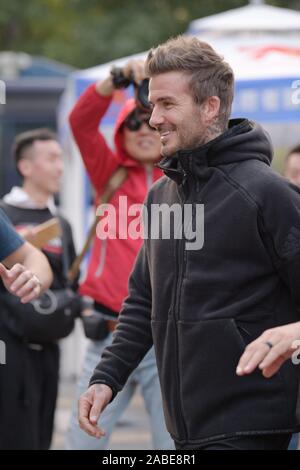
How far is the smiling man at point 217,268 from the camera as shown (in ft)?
10.9

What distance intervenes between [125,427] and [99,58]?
1307cm

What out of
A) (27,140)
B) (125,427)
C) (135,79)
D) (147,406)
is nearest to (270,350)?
(135,79)

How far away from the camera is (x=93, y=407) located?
3594 millimetres

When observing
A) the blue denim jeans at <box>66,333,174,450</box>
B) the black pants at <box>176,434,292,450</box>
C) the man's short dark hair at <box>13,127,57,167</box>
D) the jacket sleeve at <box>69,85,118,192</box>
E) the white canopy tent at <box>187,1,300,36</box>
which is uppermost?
the white canopy tent at <box>187,1,300,36</box>

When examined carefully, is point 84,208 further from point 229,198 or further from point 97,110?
point 229,198

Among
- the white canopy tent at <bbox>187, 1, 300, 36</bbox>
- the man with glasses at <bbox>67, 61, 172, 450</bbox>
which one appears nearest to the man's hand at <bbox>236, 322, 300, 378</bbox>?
the man with glasses at <bbox>67, 61, 172, 450</bbox>

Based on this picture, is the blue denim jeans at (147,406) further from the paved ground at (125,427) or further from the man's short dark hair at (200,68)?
the paved ground at (125,427)

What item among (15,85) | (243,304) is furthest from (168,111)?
(15,85)

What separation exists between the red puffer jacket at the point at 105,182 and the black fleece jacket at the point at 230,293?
178 centimetres

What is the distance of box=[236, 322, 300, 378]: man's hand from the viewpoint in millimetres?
2967

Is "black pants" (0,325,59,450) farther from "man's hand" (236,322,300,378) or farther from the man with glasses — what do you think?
"man's hand" (236,322,300,378)

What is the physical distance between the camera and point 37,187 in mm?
6898

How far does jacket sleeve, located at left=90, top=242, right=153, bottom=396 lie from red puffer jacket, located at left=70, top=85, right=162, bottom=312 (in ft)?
4.42

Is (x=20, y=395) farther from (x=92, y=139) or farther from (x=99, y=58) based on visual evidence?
(x=99, y=58)
